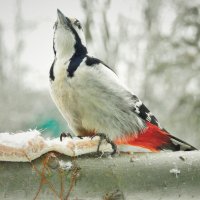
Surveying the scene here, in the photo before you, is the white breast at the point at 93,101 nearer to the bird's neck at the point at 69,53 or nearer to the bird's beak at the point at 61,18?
the bird's neck at the point at 69,53

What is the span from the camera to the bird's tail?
8.06 feet

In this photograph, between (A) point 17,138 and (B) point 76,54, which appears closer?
(A) point 17,138

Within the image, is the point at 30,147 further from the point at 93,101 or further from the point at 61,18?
the point at 61,18

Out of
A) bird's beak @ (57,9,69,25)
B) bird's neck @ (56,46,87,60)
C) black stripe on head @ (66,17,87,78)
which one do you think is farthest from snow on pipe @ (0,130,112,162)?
bird's beak @ (57,9,69,25)

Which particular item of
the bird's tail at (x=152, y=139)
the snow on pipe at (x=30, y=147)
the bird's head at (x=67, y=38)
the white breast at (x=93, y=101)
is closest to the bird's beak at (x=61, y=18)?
the bird's head at (x=67, y=38)

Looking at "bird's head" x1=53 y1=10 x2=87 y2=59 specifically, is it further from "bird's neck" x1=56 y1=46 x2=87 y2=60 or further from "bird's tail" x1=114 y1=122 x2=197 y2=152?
"bird's tail" x1=114 y1=122 x2=197 y2=152

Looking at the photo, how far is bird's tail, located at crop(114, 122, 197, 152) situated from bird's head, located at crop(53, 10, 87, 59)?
569 mm

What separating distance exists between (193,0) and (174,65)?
47.8 inches

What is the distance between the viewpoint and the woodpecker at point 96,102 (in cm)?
249

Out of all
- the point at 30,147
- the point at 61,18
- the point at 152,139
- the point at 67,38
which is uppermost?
the point at 61,18

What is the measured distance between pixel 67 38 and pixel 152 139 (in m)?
0.77

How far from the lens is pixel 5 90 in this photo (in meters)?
12.1

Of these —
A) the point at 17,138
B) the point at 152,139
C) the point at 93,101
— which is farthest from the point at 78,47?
the point at 17,138

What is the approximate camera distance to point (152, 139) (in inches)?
99.4
